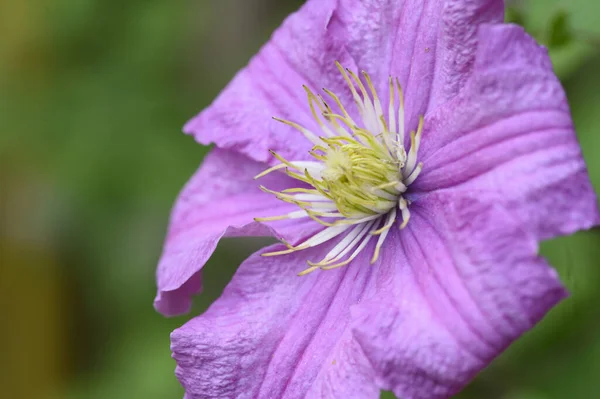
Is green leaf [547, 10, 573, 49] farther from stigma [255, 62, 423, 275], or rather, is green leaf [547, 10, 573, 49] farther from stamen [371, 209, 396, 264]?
stamen [371, 209, 396, 264]

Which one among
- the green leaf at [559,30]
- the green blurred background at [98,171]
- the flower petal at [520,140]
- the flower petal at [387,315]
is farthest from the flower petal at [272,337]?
the green blurred background at [98,171]

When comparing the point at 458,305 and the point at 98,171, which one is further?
the point at 98,171

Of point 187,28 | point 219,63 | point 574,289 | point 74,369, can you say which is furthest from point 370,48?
point 74,369

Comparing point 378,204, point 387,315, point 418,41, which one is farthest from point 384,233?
point 418,41

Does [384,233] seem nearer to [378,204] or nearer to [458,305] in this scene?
[378,204]

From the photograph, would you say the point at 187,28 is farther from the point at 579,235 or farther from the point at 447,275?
the point at 447,275
